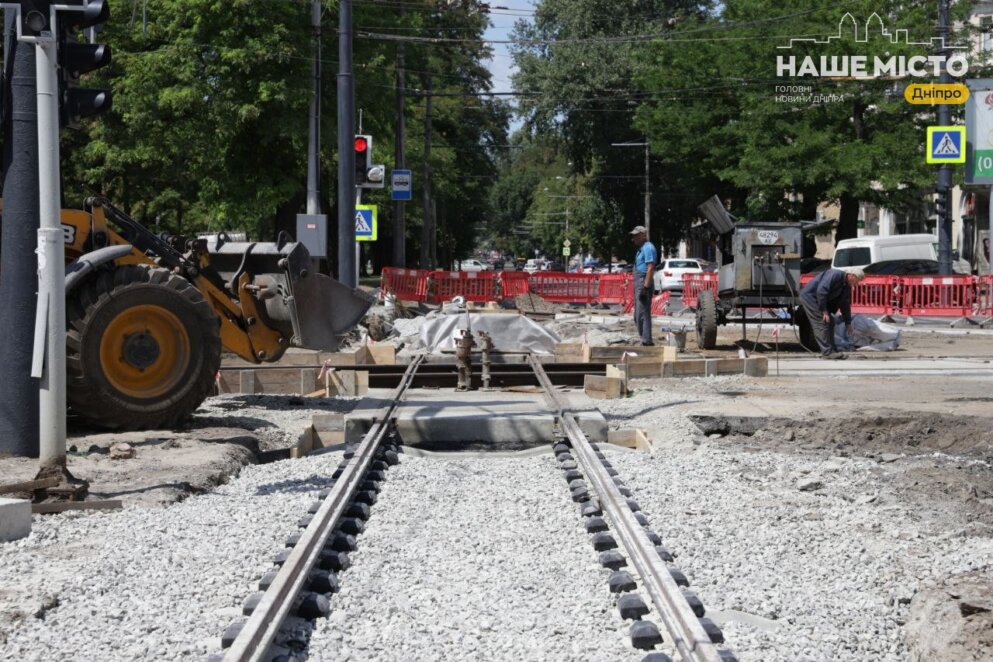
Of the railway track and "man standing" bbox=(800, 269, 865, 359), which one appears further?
A: "man standing" bbox=(800, 269, 865, 359)

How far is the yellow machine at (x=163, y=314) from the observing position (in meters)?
10.5

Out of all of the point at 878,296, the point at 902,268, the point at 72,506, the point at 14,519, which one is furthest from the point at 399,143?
the point at 14,519

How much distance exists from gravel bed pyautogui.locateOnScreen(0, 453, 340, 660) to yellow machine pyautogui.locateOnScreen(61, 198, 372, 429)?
2.43 meters

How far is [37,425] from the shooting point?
9430 millimetres

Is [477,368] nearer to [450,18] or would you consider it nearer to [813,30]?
[813,30]

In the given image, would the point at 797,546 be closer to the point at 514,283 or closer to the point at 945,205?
the point at 945,205

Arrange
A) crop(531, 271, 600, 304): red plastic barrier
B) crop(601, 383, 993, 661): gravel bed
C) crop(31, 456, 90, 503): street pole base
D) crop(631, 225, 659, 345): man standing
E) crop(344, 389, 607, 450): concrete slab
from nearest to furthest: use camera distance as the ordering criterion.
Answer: crop(601, 383, 993, 661): gravel bed, crop(31, 456, 90, 503): street pole base, crop(344, 389, 607, 450): concrete slab, crop(631, 225, 659, 345): man standing, crop(531, 271, 600, 304): red plastic barrier

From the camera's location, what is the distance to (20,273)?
30.6ft

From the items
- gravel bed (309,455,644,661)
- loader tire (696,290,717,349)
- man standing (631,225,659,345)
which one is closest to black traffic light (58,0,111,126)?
gravel bed (309,455,644,661)

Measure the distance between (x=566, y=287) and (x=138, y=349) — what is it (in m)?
32.3

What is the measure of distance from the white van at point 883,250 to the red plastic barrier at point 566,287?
24.9 feet

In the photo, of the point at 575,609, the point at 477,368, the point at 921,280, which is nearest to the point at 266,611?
the point at 575,609

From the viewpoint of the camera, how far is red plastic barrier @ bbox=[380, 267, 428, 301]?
40.5 meters

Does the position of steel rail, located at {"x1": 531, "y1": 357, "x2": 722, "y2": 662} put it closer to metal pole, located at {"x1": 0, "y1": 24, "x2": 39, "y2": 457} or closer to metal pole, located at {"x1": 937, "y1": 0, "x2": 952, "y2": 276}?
metal pole, located at {"x1": 0, "y1": 24, "x2": 39, "y2": 457}
